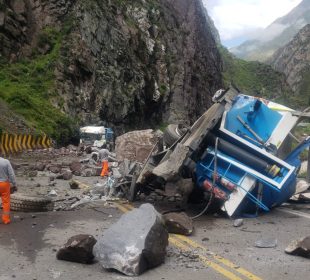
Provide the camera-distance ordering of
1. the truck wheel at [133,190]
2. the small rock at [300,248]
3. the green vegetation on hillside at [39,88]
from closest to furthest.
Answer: the small rock at [300,248] → the truck wheel at [133,190] → the green vegetation on hillside at [39,88]

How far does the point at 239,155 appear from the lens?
7957 mm

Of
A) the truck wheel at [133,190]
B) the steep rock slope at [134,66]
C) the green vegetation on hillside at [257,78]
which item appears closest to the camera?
the truck wheel at [133,190]

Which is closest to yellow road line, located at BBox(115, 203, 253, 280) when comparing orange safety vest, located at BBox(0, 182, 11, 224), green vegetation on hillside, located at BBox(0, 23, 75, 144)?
orange safety vest, located at BBox(0, 182, 11, 224)

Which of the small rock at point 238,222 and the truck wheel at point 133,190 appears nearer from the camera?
the small rock at point 238,222

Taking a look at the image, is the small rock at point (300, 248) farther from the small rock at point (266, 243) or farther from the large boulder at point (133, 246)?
the large boulder at point (133, 246)

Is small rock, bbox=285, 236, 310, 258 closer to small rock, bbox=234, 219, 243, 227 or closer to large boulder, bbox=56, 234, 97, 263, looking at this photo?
small rock, bbox=234, 219, 243, 227

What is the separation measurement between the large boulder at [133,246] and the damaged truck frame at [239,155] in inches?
94.7

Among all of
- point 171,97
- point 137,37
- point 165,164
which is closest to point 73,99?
point 137,37

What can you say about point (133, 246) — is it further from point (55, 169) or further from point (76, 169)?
point (55, 169)

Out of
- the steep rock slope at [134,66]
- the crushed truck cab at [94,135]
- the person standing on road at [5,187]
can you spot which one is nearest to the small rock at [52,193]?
the person standing on road at [5,187]

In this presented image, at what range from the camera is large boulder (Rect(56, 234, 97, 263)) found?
17.1ft

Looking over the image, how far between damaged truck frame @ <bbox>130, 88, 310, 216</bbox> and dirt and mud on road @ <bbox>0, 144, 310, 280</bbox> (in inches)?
16.7

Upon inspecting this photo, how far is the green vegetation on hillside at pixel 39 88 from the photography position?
2680cm

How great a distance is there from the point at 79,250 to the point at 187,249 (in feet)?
4.44
